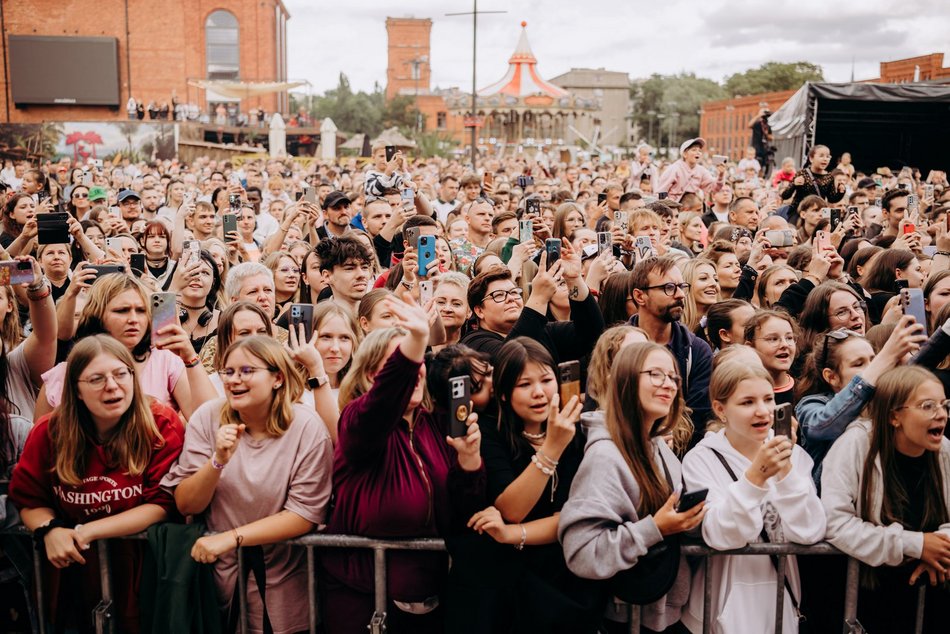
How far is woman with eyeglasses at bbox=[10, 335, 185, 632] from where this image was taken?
125 inches

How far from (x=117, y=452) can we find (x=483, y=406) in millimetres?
1460

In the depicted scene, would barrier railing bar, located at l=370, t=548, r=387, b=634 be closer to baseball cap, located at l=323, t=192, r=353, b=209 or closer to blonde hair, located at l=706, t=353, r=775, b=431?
blonde hair, located at l=706, t=353, r=775, b=431

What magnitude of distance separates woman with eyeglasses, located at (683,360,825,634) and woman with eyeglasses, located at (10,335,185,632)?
211 centimetres

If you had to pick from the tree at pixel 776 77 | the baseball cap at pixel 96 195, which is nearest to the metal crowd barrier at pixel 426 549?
the baseball cap at pixel 96 195

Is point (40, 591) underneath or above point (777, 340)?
underneath

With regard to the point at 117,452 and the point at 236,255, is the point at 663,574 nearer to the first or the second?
the point at 117,452

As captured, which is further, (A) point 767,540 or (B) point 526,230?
(B) point 526,230

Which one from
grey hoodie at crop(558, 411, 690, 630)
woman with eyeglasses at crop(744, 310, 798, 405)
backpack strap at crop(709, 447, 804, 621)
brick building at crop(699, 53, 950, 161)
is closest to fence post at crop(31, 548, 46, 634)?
grey hoodie at crop(558, 411, 690, 630)

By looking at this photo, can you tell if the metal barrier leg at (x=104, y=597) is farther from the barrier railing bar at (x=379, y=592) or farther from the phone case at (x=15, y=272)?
the phone case at (x=15, y=272)

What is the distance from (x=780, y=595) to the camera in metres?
3.10

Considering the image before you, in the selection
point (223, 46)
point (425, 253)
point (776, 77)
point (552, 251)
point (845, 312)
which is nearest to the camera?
point (552, 251)

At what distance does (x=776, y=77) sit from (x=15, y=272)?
298ft

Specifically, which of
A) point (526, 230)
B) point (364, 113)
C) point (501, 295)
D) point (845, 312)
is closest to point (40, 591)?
point (501, 295)

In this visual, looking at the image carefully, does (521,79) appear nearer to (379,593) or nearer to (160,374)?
(160,374)
